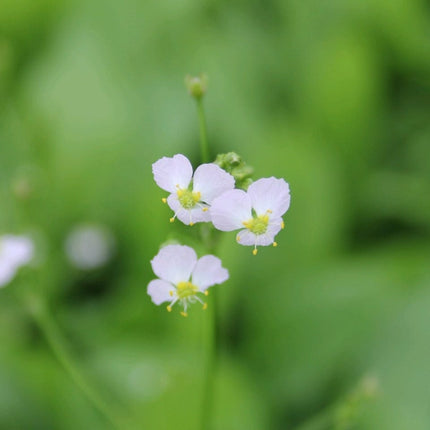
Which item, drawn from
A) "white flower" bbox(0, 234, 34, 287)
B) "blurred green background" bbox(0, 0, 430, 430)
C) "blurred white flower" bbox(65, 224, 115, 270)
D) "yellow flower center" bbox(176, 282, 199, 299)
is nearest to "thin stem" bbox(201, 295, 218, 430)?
"yellow flower center" bbox(176, 282, 199, 299)

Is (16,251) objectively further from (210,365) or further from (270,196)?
(270,196)

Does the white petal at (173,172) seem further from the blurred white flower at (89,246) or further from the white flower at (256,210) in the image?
the blurred white flower at (89,246)

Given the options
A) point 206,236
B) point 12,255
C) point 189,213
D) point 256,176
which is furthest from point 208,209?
point 256,176

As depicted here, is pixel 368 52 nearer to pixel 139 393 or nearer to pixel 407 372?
pixel 407 372

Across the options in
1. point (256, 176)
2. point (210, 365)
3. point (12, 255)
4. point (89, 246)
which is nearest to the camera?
point (210, 365)

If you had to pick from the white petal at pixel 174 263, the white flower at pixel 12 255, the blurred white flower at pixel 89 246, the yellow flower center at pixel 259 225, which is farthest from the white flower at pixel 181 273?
the blurred white flower at pixel 89 246

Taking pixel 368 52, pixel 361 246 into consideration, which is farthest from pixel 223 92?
pixel 361 246
